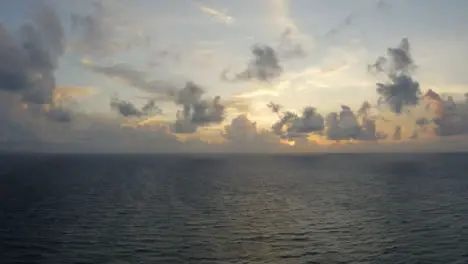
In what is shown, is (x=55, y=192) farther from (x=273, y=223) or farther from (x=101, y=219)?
(x=273, y=223)

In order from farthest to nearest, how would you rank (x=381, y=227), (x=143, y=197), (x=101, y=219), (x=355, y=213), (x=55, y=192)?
(x=55, y=192)
(x=143, y=197)
(x=355, y=213)
(x=101, y=219)
(x=381, y=227)

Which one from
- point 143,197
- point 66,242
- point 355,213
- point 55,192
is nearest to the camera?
point 66,242

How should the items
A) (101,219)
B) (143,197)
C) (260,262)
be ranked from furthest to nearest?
(143,197), (101,219), (260,262)

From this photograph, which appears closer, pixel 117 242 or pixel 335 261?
pixel 335 261

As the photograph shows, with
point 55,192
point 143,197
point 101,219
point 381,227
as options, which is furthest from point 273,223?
point 55,192

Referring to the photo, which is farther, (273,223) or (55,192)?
(55,192)

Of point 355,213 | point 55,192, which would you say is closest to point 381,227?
point 355,213

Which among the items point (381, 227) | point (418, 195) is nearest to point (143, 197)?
point (381, 227)

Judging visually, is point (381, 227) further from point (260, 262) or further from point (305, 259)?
point (260, 262)

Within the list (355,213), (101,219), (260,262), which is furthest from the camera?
(355,213)
